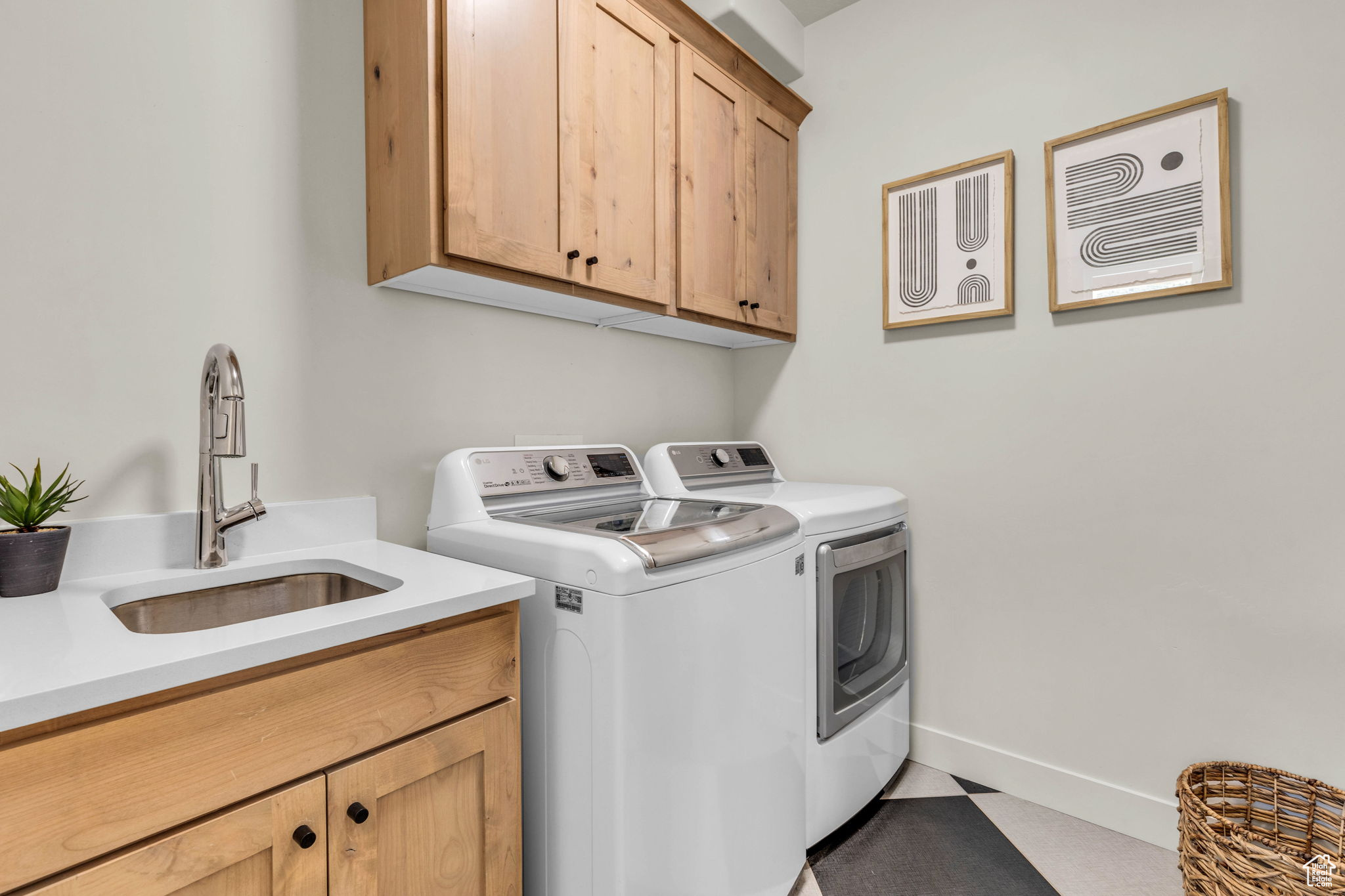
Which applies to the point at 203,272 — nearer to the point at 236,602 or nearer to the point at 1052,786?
the point at 236,602

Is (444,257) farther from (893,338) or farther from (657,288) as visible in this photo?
Result: (893,338)

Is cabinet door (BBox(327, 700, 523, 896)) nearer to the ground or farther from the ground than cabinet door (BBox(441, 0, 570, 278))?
nearer to the ground

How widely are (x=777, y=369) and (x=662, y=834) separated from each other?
1736 mm

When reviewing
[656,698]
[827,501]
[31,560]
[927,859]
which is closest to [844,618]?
[827,501]

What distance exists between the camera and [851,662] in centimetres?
176

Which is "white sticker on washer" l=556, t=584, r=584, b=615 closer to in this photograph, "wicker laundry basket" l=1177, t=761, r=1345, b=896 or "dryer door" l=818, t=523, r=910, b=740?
"dryer door" l=818, t=523, r=910, b=740

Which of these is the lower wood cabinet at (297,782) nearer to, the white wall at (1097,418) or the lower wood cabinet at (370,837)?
the lower wood cabinet at (370,837)

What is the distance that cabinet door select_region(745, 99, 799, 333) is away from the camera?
2.16 m

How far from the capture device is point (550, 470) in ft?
5.50

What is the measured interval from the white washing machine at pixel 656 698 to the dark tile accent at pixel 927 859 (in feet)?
0.78

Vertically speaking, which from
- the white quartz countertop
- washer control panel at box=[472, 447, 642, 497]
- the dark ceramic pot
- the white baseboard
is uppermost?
washer control panel at box=[472, 447, 642, 497]

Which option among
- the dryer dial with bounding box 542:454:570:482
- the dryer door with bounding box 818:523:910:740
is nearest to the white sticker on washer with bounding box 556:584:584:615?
the dryer dial with bounding box 542:454:570:482

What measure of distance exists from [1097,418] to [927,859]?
1.29 metres

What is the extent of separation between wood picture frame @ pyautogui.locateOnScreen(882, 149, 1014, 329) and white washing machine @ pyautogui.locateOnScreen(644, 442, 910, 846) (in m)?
0.64
